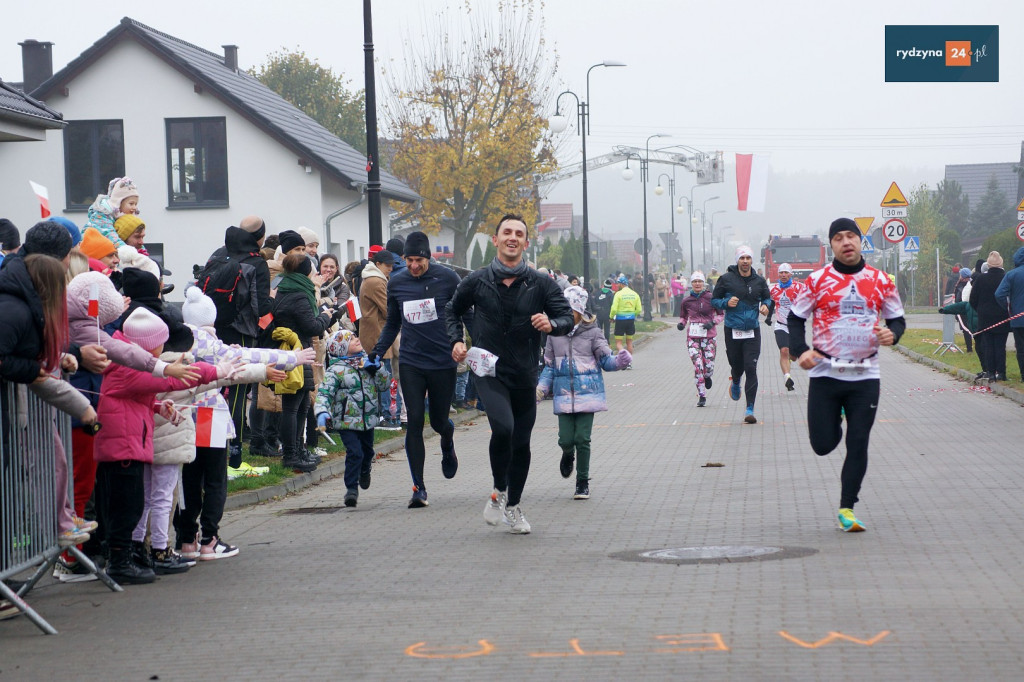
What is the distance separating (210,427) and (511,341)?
6.71ft

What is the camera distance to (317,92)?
228 feet

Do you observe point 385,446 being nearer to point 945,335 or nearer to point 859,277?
point 859,277

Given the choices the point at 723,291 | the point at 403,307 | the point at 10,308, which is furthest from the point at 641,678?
the point at 723,291

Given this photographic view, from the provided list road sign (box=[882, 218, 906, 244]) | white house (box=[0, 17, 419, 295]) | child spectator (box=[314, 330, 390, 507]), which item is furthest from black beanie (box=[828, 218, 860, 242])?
road sign (box=[882, 218, 906, 244])

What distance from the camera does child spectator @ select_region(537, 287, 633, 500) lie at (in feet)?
34.7

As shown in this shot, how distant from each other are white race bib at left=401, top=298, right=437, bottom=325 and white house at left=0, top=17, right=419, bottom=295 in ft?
72.5

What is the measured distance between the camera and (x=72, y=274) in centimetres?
723

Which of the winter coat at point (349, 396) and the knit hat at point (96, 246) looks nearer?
the knit hat at point (96, 246)

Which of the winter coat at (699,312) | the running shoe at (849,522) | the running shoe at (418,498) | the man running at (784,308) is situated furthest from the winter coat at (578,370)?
the man running at (784,308)

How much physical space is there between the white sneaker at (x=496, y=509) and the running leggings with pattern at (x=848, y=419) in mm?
2056

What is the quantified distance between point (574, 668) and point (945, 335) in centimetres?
2507

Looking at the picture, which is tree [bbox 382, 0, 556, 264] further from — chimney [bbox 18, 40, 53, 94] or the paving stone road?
the paving stone road

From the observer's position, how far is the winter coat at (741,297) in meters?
16.8

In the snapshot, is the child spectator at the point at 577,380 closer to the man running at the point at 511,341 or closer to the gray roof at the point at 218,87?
the man running at the point at 511,341
